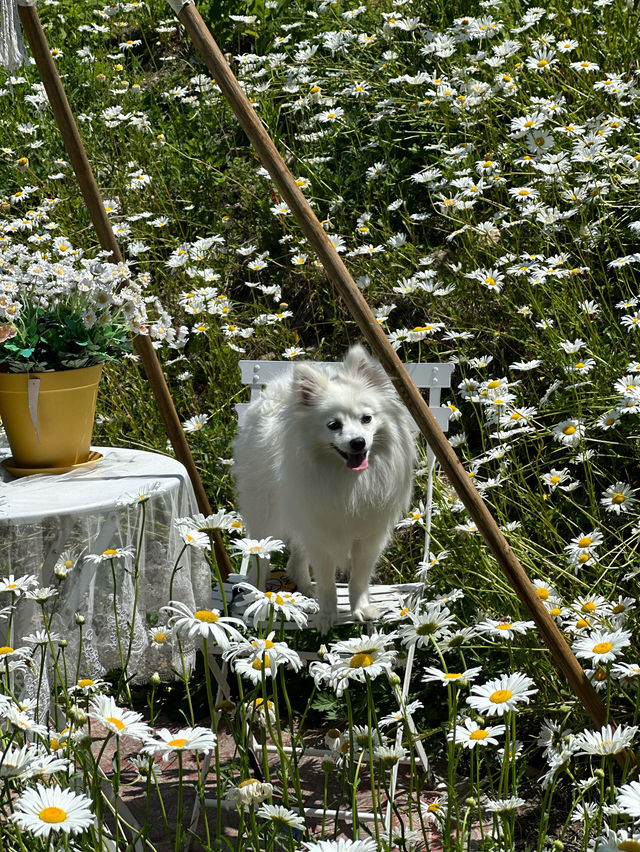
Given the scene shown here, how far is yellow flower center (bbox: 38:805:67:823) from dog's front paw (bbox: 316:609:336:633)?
1.85 metres

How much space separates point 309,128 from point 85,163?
3437 millimetres

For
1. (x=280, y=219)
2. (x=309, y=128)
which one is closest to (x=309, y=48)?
(x=309, y=128)

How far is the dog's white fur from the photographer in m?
2.95

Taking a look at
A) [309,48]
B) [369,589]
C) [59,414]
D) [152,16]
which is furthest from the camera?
[152,16]

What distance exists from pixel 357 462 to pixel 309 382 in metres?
0.29

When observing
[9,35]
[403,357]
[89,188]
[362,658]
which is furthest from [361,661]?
[403,357]

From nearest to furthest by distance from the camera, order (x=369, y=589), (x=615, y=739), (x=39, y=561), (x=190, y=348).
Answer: (x=615, y=739) < (x=39, y=561) < (x=369, y=589) < (x=190, y=348)

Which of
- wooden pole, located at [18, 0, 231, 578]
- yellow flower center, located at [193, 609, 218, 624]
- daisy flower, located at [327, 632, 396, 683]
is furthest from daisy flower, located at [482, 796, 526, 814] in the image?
wooden pole, located at [18, 0, 231, 578]

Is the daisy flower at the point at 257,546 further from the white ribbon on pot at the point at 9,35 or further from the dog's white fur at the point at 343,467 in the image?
the white ribbon on pot at the point at 9,35

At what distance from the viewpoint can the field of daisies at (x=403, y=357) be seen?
62.1 inches

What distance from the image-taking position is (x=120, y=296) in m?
2.82

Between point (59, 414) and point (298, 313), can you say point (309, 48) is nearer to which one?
point (298, 313)

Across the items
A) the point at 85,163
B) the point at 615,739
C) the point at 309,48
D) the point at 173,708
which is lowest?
the point at 173,708

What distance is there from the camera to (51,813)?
4.03 ft
